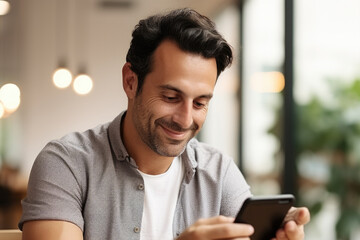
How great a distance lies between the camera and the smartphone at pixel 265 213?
1532mm

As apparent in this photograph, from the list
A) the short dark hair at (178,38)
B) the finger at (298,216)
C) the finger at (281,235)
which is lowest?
the finger at (281,235)

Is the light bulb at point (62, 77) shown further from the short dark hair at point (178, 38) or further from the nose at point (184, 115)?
the nose at point (184, 115)

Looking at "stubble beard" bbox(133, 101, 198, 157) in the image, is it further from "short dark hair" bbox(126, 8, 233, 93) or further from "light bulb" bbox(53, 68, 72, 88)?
"light bulb" bbox(53, 68, 72, 88)

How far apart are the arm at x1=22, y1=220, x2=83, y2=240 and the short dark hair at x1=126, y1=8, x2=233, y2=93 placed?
Result: 46 cm

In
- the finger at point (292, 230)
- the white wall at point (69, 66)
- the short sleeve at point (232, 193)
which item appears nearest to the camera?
the finger at point (292, 230)

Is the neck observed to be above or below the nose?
below

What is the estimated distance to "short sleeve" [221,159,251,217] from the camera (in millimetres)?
2004

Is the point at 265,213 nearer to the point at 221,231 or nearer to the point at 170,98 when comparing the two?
the point at 221,231

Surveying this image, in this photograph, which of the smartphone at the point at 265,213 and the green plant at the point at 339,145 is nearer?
the smartphone at the point at 265,213

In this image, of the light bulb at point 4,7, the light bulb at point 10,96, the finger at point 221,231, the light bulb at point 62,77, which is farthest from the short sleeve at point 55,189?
the light bulb at point 4,7

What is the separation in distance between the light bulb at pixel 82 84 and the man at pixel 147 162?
14.8ft

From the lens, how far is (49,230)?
5.47ft

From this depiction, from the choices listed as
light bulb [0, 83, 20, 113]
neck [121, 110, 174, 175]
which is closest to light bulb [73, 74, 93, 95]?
light bulb [0, 83, 20, 113]

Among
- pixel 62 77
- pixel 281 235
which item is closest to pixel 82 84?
pixel 62 77
